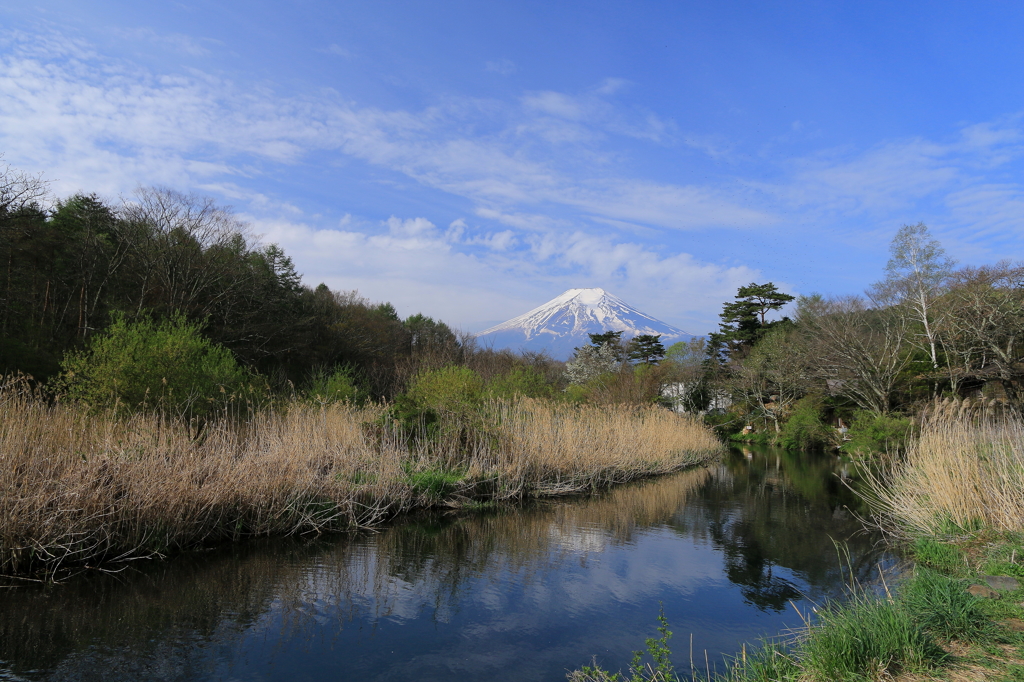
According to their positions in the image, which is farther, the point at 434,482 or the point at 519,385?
the point at 519,385

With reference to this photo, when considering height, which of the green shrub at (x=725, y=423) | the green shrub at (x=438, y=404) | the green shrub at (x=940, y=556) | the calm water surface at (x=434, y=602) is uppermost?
the green shrub at (x=438, y=404)

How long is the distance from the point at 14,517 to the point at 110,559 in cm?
158

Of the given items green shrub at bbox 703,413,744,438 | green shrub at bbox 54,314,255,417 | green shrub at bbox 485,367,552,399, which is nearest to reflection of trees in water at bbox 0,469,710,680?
green shrub at bbox 54,314,255,417

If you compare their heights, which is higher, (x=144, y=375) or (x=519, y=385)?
(x=144, y=375)

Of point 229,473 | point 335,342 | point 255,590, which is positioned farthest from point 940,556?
point 335,342

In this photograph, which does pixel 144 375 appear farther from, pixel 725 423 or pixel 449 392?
pixel 725 423

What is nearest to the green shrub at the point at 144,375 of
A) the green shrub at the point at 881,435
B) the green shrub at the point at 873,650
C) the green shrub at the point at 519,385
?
the green shrub at the point at 519,385

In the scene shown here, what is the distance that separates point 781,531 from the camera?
44.8ft

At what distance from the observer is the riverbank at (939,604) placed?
4.57 meters

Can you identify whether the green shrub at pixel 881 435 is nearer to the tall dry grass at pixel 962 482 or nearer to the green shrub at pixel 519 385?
the green shrub at pixel 519 385

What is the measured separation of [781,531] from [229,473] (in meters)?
11.7

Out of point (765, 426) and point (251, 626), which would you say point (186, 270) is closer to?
point (251, 626)

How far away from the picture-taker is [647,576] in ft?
32.3

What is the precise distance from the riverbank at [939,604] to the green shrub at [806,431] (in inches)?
989
